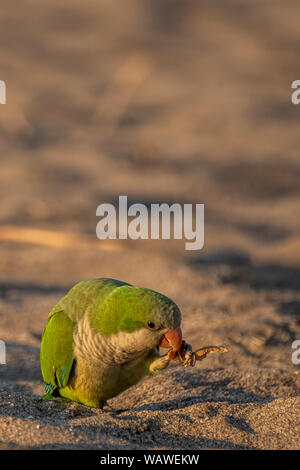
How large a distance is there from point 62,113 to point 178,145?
2097mm

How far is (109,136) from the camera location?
31.2ft

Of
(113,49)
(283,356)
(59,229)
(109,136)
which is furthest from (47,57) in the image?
(283,356)

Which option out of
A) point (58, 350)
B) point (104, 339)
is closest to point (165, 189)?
point (58, 350)

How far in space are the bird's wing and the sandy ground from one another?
15 centimetres

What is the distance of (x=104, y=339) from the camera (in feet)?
9.57

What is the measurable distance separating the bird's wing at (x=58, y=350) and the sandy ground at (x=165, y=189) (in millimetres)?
150

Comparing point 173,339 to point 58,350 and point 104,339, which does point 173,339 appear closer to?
point 104,339

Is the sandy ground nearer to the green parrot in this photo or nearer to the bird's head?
the green parrot

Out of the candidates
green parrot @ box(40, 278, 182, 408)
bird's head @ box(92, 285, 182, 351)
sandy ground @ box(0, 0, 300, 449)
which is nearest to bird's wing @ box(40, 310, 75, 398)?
green parrot @ box(40, 278, 182, 408)

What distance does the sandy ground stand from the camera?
10.2ft

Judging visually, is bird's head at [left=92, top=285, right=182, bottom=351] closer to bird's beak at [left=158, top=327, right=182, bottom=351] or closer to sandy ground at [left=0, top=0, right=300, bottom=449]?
bird's beak at [left=158, top=327, right=182, bottom=351]

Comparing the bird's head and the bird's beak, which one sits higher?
the bird's head

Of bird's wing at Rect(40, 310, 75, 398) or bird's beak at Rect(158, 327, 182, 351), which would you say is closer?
bird's beak at Rect(158, 327, 182, 351)

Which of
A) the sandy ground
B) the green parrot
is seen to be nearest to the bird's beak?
the green parrot
